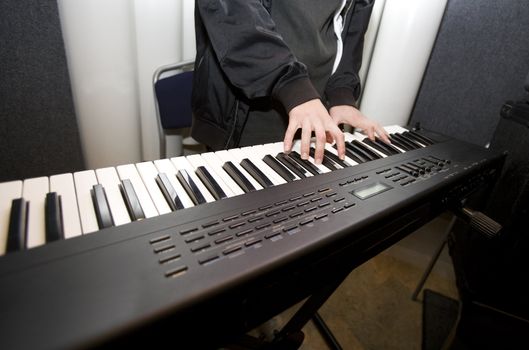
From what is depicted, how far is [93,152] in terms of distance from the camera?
49.9 inches

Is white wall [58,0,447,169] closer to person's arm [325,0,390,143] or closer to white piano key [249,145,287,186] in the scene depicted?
person's arm [325,0,390,143]

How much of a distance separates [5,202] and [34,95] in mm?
857

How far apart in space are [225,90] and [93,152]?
0.76 m

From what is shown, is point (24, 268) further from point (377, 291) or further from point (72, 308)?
point (377, 291)

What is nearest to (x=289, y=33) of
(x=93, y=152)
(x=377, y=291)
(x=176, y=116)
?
(x=176, y=116)

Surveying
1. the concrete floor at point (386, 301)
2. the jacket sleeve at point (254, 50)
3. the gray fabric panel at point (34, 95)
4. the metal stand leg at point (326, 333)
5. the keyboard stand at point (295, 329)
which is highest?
the jacket sleeve at point (254, 50)

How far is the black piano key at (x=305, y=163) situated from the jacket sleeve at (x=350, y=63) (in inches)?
17.8

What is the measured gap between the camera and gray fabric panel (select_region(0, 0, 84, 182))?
93 cm

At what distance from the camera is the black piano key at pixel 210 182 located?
1.54ft

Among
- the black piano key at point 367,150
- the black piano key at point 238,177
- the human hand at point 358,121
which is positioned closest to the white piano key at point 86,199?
the black piano key at point 238,177

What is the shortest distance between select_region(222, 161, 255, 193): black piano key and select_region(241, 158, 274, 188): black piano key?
2cm

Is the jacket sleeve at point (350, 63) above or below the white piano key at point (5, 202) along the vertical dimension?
above

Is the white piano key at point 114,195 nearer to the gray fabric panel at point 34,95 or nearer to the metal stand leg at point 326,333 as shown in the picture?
the gray fabric panel at point 34,95

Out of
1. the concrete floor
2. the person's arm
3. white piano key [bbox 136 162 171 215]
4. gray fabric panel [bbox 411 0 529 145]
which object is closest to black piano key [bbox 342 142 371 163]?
the person's arm
